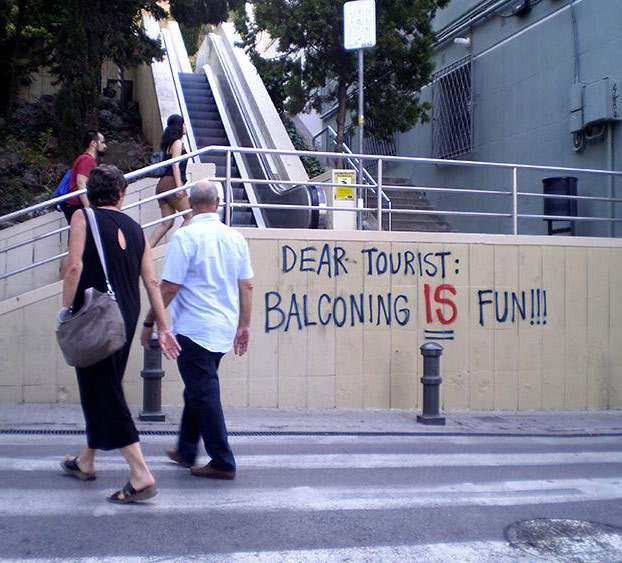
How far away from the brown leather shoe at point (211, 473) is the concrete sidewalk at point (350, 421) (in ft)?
6.20

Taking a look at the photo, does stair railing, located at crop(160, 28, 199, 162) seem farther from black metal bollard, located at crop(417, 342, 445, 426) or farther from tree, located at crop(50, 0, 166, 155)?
black metal bollard, located at crop(417, 342, 445, 426)

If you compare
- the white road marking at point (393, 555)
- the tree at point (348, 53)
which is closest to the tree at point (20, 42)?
the tree at point (348, 53)

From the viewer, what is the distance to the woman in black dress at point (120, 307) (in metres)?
4.64

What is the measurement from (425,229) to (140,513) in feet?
33.5

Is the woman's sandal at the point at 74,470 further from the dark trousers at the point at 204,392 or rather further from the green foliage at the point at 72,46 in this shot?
the green foliage at the point at 72,46

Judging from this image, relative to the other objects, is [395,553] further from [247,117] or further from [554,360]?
[247,117]

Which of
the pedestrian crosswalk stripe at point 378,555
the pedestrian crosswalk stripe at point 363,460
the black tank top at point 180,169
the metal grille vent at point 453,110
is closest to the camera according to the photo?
the pedestrian crosswalk stripe at point 378,555

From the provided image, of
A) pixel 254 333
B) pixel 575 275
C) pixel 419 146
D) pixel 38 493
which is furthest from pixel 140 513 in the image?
pixel 419 146

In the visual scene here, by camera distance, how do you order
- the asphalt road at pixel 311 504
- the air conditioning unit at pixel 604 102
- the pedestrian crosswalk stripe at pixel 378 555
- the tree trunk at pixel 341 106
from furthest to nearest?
the tree trunk at pixel 341 106
the air conditioning unit at pixel 604 102
the asphalt road at pixel 311 504
the pedestrian crosswalk stripe at pixel 378 555

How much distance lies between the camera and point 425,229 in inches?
558

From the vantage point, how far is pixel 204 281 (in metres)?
5.16

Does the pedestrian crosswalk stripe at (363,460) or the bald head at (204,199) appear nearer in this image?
the bald head at (204,199)

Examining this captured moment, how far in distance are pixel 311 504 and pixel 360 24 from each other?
276 inches

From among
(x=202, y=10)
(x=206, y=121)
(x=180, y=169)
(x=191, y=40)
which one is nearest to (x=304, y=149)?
(x=206, y=121)
